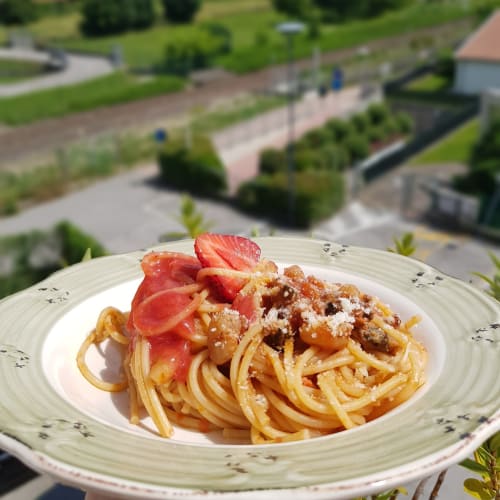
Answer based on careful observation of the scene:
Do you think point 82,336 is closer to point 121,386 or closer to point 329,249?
point 121,386

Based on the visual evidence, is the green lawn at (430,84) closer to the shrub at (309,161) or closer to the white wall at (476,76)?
the white wall at (476,76)

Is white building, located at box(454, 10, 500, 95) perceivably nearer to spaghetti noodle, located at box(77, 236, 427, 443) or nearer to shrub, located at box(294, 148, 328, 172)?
shrub, located at box(294, 148, 328, 172)

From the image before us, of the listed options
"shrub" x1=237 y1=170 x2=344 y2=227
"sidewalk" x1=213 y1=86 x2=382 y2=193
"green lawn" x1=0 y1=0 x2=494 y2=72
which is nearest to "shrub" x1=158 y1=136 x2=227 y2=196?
"sidewalk" x1=213 y1=86 x2=382 y2=193

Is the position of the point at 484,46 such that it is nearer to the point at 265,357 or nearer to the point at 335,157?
the point at 335,157

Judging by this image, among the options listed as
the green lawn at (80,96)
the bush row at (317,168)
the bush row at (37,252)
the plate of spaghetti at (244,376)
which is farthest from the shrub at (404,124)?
the plate of spaghetti at (244,376)

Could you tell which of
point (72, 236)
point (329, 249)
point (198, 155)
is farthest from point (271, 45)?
point (329, 249)

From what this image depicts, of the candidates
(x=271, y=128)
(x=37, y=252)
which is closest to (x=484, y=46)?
(x=271, y=128)

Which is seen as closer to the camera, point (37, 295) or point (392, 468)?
point (392, 468)
